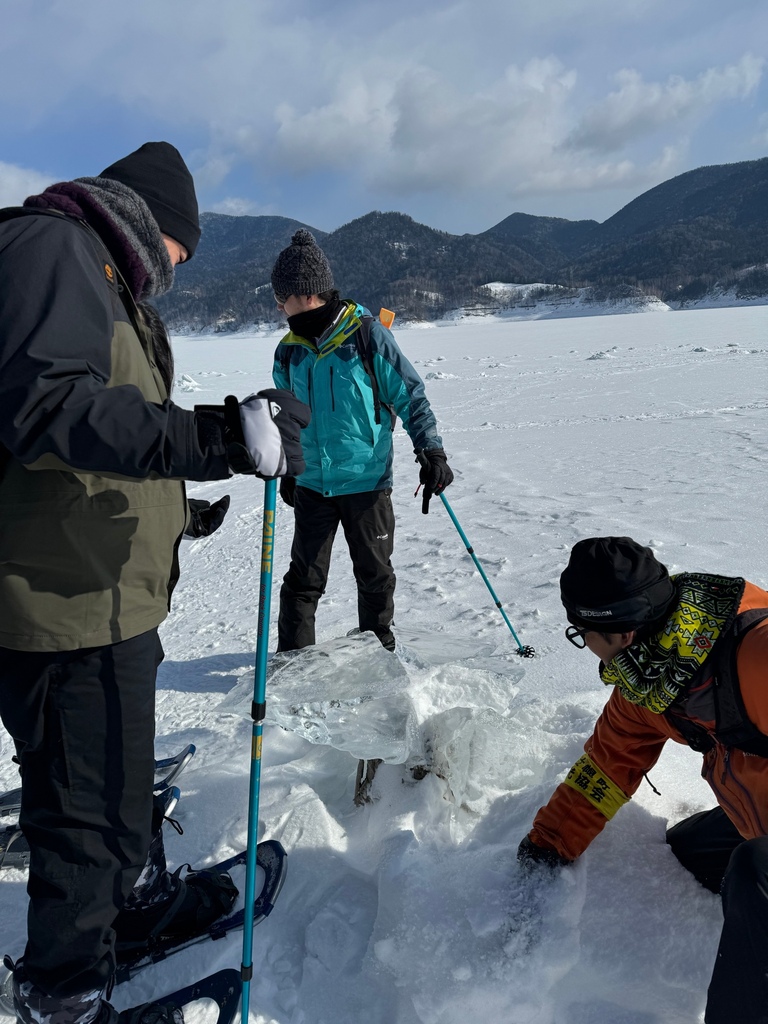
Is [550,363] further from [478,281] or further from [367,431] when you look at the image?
[478,281]

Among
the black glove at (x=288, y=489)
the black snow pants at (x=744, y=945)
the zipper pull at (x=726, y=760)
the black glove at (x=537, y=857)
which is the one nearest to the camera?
the black snow pants at (x=744, y=945)

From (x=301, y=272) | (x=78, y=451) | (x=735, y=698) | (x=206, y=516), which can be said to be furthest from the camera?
(x=301, y=272)

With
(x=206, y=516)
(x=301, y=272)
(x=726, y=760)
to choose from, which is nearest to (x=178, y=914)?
(x=206, y=516)

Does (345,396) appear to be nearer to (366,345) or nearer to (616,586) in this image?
(366,345)

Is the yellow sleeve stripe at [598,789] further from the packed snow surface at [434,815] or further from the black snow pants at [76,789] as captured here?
the black snow pants at [76,789]

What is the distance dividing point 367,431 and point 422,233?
181150mm

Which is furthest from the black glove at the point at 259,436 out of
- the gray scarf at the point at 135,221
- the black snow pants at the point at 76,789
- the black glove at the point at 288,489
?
the black glove at the point at 288,489

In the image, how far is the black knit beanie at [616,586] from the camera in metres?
1.47

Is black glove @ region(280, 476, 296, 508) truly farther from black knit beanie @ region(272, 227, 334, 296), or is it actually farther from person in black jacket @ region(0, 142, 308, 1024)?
person in black jacket @ region(0, 142, 308, 1024)

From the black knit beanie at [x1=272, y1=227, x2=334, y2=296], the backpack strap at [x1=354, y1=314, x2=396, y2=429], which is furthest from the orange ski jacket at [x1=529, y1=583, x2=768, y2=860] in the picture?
the black knit beanie at [x1=272, y1=227, x2=334, y2=296]

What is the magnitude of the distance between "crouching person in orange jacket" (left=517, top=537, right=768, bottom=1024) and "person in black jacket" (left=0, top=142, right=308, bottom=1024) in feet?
2.69

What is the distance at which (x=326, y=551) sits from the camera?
3.05 meters

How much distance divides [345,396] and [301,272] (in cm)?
57

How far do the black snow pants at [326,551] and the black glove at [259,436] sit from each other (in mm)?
1602
